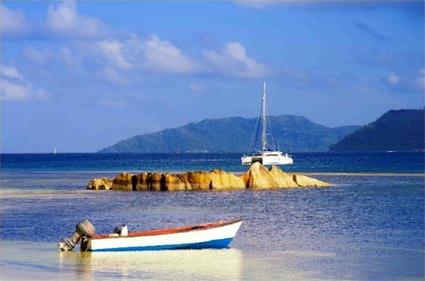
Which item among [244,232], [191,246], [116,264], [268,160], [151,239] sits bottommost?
[116,264]

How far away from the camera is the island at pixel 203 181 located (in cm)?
6950

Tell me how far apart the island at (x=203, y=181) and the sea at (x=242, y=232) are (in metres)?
2.10

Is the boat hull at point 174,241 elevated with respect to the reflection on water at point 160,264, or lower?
elevated

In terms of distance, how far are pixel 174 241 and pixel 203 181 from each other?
119ft

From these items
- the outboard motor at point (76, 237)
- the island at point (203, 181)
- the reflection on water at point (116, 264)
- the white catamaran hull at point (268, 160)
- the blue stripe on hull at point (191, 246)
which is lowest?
the reflection on water at point (116, 264)

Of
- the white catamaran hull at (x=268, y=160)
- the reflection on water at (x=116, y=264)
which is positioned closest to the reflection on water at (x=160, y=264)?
the reflection on water at (x=116, y=264)

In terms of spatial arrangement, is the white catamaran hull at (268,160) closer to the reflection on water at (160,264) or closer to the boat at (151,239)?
the boat at (151,239)

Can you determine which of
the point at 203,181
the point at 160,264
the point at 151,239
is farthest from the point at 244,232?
the point at 203,181

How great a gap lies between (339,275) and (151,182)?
1744 inches

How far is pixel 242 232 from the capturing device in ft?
129

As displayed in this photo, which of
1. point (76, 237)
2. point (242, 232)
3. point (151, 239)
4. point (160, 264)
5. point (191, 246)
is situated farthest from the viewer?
point (242, 232)

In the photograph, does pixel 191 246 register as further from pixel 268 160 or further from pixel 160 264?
pixel 268 160

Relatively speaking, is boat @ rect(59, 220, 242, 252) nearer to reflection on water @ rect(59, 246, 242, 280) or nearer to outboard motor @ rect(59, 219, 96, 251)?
outboard motor @ rect(59, 219, 96, 251)

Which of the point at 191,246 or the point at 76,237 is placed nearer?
the point at 76,237
